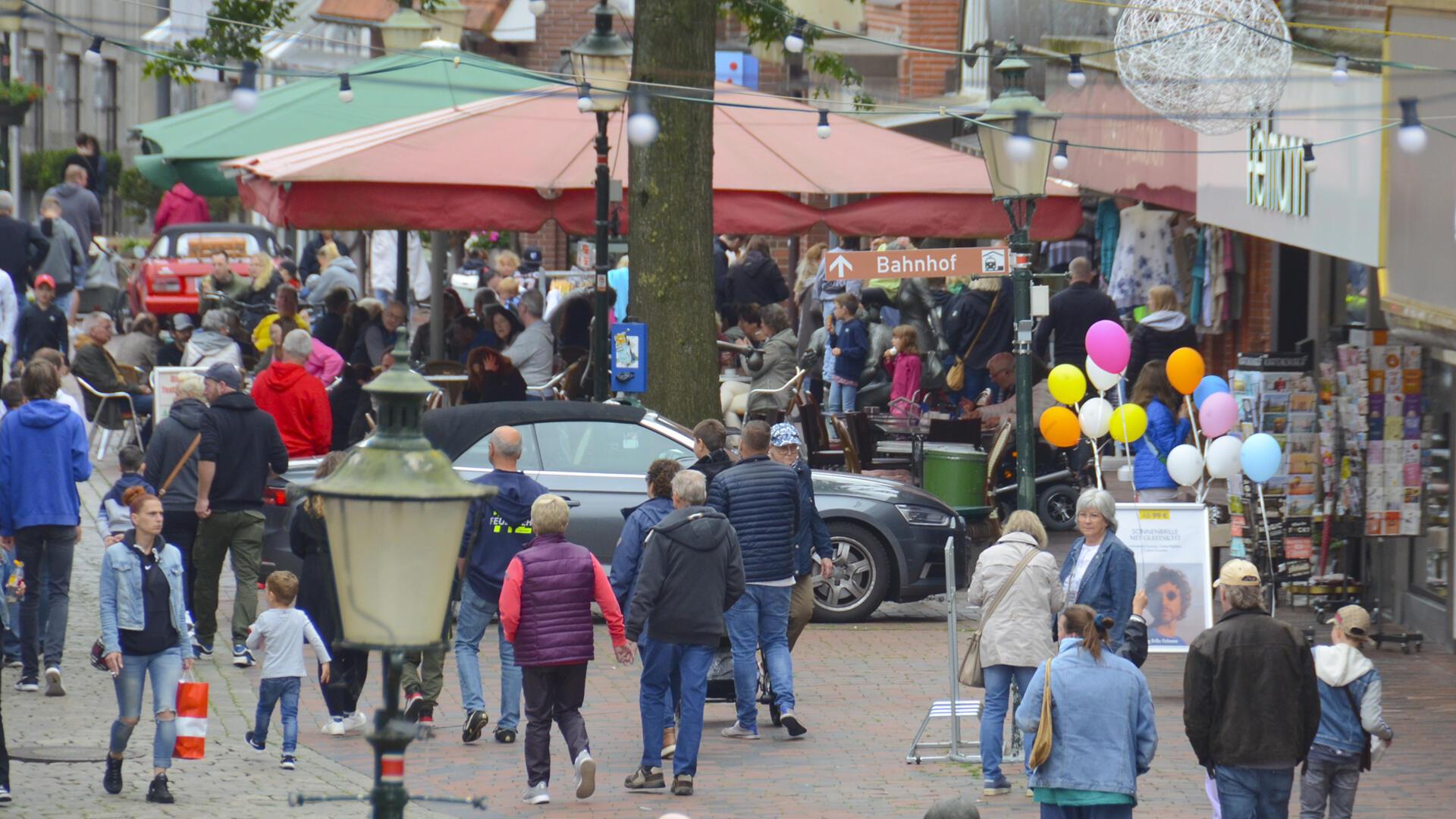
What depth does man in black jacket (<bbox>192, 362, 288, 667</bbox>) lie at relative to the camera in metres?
12.7

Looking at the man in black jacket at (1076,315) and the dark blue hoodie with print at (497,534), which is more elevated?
the man in black jacket at (1076,315)

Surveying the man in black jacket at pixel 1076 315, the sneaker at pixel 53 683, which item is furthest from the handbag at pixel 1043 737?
the man in black jacket at pixel 1076 315

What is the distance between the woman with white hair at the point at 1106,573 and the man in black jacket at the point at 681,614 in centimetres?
179

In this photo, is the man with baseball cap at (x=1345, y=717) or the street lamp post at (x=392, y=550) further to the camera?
the man with baseball cap at (x=1345, y=717)

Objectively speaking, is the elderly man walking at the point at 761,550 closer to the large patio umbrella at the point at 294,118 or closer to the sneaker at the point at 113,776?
the sneaker at the point at 113,776

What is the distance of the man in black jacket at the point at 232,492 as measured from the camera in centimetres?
1273

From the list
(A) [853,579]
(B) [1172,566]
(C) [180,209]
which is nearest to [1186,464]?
(B) [1172,566]

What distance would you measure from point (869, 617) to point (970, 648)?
434 cm

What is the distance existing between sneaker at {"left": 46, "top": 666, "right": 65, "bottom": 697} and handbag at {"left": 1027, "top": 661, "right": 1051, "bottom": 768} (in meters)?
6.35

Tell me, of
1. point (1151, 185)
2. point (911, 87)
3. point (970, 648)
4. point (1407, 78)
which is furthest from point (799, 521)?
point (911, 87)

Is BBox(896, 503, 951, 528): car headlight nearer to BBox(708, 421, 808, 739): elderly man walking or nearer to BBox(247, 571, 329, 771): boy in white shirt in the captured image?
BBox(708, 421, 808, 739): elderly man walking

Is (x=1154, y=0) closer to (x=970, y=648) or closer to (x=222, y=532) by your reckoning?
(x=970, y=648)

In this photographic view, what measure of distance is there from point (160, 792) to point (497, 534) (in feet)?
7.73

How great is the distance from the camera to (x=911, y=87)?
103 ft
